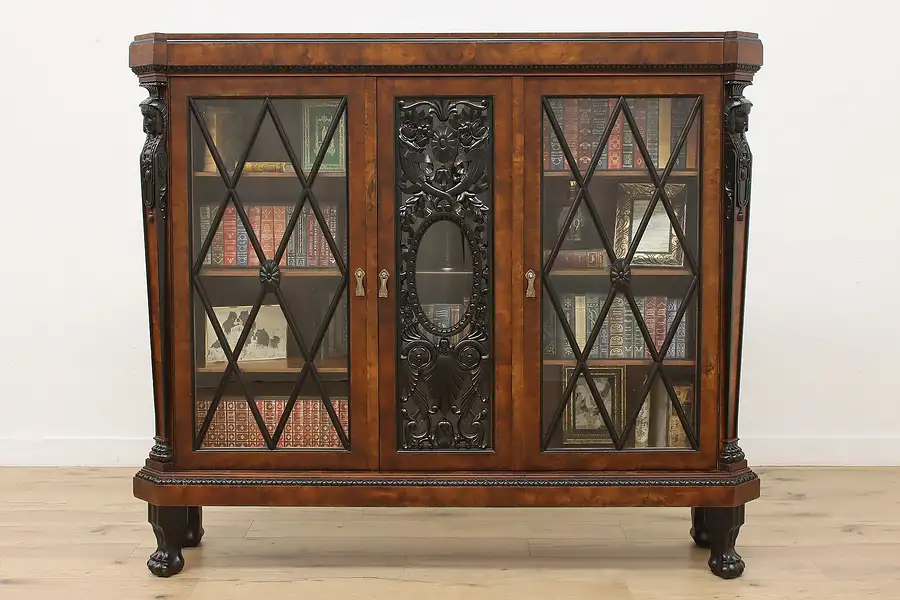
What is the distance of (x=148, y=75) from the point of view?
8.66 ft

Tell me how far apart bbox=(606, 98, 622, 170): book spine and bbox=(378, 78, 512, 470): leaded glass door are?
27 centimetres

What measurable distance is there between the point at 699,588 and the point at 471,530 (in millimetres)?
756

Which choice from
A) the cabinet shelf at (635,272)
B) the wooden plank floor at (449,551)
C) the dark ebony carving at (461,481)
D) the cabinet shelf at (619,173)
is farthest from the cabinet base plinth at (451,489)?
the cabinet shelf at (619,173)

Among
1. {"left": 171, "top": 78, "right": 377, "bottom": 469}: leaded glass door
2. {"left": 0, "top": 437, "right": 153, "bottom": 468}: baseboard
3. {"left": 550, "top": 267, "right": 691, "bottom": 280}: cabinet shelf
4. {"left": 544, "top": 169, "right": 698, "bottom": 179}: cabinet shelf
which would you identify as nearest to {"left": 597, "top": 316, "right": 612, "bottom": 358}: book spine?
{"left": 550, "top": 267, "right": 691, "bottom": 280}: cabinet shelf

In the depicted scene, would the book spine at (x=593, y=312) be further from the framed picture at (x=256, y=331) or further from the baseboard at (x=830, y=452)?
the baseboard at (x=830, y=452)

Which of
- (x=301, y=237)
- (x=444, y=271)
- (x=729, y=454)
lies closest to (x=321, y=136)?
(x=301, y=237)

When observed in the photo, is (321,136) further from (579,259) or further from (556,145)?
(579,259)

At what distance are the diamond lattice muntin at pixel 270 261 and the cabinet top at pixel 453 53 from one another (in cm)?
11

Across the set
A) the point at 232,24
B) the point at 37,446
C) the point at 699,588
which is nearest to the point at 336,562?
the point at 699,588

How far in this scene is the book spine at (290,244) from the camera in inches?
106

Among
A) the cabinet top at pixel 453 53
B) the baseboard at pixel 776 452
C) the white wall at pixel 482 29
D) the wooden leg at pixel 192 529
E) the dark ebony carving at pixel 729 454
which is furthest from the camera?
the baseboard at pixel 776 452

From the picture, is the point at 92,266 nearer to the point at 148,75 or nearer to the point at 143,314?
the point at 143,314

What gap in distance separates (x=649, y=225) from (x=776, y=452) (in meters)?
1.59

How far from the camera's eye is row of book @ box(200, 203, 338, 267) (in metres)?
2.70
